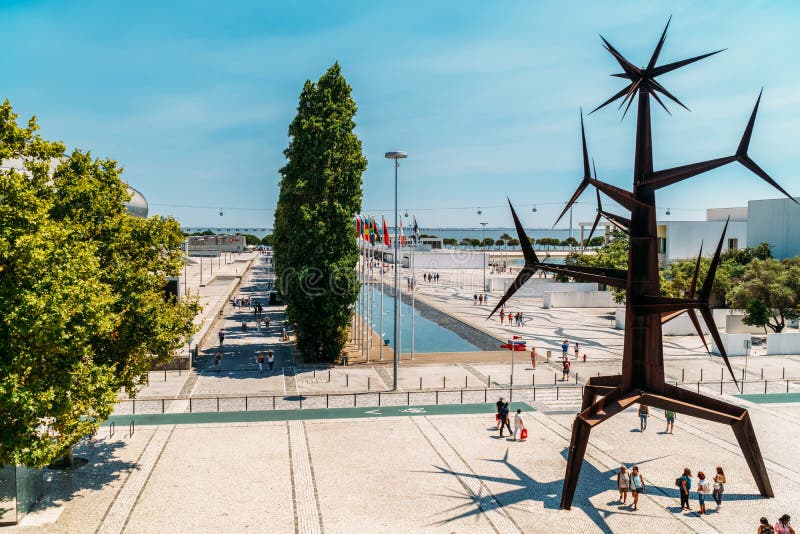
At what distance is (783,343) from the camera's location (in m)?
42.1

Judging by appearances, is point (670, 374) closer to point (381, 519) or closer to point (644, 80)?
point (644, 80)

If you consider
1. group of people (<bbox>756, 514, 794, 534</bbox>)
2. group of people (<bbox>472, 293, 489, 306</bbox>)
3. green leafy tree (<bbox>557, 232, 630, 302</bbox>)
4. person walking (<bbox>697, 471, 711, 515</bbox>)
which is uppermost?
green leafy tree (<bbox>557, 232, 630, 302</bbox>)

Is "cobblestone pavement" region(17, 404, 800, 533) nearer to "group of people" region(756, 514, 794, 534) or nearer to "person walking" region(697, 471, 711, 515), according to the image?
"person walking" region(697, 471, 711, 515)

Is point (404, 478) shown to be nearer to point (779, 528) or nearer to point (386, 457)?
point (386, 457)

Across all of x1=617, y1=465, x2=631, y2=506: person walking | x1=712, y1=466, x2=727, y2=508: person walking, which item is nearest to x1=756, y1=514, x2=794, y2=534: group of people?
x1=712, y1=466, x2=727, y2=508: person walking

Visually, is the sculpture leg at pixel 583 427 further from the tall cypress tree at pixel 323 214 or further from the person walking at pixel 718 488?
the tall cypress tree at pixel 323 214

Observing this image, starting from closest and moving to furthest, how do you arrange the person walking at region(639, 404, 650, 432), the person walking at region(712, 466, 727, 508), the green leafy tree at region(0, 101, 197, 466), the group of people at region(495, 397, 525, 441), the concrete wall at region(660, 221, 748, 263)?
the green leafy tree at region(0, 101, 197, 466) < the person walking at region(712, 466, 727, 508) < the group of people at region(495, 397, 525, 441) < the person walking at region(639, 404, 650, 432) < the concrete wall at region(660, 221, 748, 263)

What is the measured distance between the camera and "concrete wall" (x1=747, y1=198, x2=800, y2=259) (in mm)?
73688

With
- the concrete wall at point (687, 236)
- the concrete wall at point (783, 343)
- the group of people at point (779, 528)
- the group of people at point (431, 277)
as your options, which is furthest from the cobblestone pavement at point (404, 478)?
the group of people at point (431, 277)

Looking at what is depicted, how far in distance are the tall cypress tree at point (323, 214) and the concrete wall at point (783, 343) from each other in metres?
26.8

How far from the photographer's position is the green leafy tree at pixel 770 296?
47688 millimetres

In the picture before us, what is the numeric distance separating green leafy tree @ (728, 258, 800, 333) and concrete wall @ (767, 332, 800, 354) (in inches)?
196

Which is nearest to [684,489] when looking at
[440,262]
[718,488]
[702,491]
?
[702,491]

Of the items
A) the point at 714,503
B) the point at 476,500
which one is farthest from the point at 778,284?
the point at 476,500
